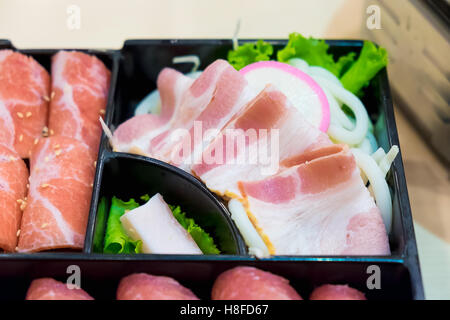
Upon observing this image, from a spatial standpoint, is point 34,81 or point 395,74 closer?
point 34,81

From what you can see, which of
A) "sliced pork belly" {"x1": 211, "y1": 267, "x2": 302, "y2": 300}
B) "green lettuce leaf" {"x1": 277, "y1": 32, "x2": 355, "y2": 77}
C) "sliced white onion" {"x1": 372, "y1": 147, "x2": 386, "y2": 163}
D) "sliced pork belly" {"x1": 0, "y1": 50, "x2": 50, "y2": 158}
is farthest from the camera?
"green lettuce leaf" {"x1": 277, "y1": 32, "x2": 355, "y2": 77}

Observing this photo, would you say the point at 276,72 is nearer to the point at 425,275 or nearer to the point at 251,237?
the point at 251,237

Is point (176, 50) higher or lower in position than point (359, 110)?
higher

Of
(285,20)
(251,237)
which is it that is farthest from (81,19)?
(251,237)

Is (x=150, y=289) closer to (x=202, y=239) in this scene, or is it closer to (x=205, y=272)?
(x=205, y=272)

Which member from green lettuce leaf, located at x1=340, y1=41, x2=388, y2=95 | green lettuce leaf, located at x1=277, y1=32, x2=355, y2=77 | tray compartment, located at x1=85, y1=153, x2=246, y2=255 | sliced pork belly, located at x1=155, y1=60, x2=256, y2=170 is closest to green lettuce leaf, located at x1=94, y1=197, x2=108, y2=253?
tray compartment, located at x1=85, y1=153, x2=246, y2=255

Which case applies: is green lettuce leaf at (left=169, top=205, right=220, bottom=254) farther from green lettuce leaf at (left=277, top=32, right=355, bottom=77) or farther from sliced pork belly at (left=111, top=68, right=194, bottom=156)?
green lettuce leaf at (left=277, top=32, right=355, bottom=77)
